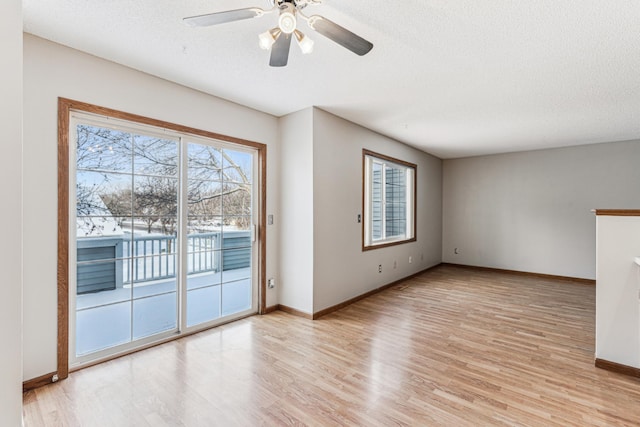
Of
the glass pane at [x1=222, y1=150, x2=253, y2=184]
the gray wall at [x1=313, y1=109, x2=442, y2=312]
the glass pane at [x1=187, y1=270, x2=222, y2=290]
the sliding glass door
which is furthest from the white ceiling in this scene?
the glass pane at [x1=187, y1=270, x2=222, y2=290]

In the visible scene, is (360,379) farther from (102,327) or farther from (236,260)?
(102,327)

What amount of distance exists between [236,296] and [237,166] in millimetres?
1574

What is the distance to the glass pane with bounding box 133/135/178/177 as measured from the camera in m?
2.76

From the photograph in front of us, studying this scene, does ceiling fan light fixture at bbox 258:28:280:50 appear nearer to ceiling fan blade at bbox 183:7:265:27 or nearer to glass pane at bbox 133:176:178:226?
ceiling fan blade at bbox 183:7:265:27

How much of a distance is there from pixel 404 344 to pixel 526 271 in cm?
450

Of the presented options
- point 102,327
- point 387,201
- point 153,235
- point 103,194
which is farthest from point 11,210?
point 387,201

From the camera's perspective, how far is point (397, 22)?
6.31 ft

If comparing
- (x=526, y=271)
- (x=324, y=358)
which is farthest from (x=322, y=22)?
(x=526, y=271)

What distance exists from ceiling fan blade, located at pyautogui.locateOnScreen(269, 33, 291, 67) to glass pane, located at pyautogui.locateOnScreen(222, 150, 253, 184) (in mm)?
1711

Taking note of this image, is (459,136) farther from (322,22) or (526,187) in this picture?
(322,22)

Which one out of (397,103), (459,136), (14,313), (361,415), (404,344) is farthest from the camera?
(459,136)

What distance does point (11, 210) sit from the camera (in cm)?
79

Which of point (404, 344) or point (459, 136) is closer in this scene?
point (404, 344)

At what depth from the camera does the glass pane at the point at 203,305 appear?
3141 millimetres
